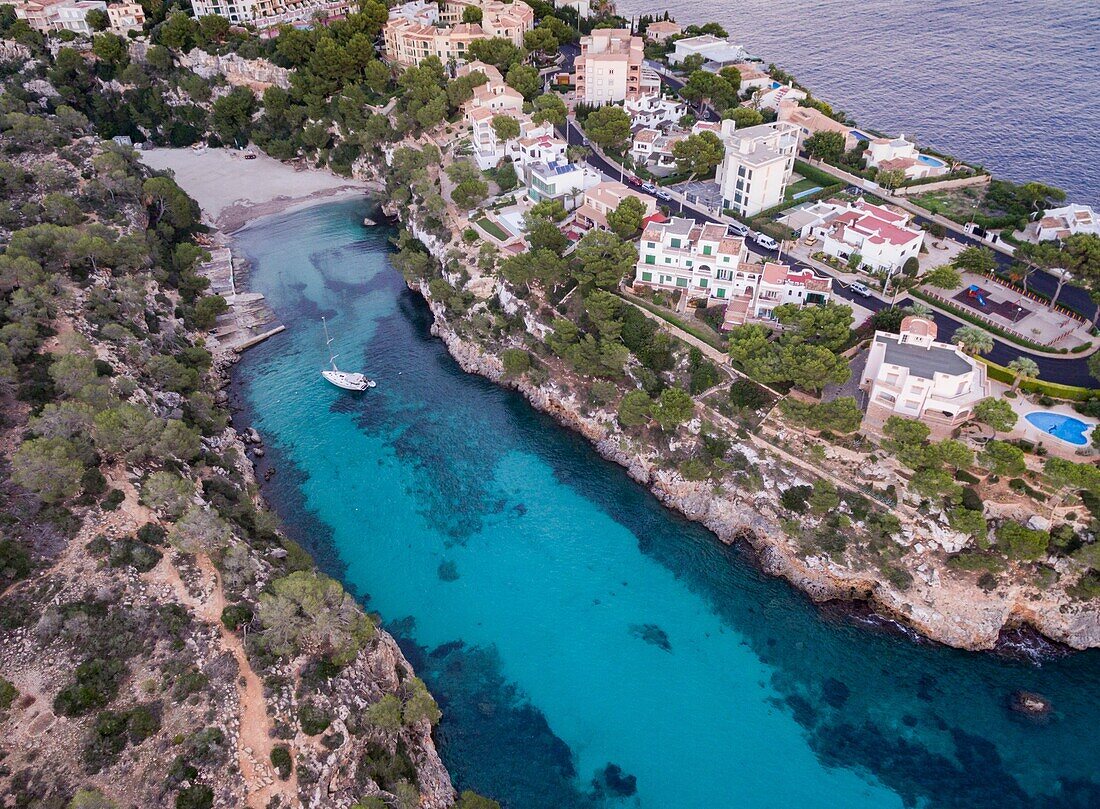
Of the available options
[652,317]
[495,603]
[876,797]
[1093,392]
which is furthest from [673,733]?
[1093,392]

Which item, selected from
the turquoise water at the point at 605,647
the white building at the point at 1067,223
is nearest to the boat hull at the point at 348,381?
the turquoise water at the point at 605,647

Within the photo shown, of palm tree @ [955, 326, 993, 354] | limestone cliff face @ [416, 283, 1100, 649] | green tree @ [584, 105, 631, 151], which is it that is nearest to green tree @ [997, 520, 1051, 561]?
limestone cliff face @ [416, 283, 1100, 649]

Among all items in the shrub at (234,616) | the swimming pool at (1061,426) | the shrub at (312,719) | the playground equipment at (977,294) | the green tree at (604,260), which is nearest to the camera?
the shrub at (312,719)

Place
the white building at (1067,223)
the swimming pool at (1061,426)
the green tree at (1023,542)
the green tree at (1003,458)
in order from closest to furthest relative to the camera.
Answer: the green tree at (1023,542)
the green tree at (1003,458)
the swimming pool at (1061,426)
the white building at (1067,223)

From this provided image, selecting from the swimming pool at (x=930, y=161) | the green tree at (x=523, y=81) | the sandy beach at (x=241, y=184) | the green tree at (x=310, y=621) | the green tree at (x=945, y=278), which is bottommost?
the green tree at (x=310, y=621)

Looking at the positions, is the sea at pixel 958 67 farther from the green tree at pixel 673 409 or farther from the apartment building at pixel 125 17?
the apartment building at pixel 125 17

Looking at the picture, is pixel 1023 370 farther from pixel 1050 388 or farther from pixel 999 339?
pixel 999 339

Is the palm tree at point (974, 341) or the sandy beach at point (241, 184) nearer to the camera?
the palm tree at point (974, 341)

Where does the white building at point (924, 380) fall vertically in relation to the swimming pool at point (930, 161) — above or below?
below
